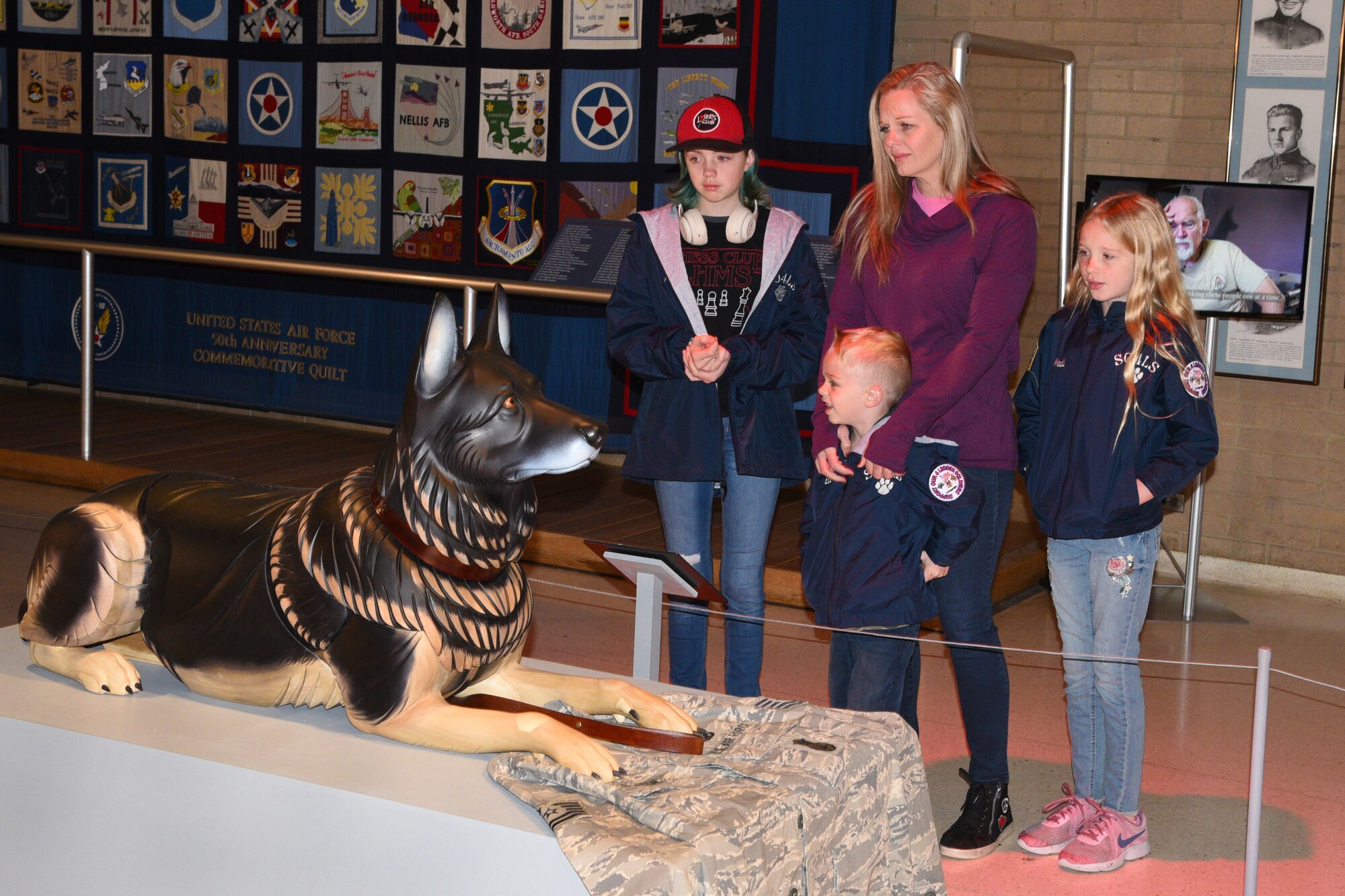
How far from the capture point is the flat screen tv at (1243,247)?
4.50 meters

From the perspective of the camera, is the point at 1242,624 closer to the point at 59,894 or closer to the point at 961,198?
the point at 961,198

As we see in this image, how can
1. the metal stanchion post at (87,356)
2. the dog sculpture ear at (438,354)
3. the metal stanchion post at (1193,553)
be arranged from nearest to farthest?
1. the dog sculpture ear at (438,354)
2. the metal stanchion post at (1193,553)
3. the metal stanchion post at (87,356)

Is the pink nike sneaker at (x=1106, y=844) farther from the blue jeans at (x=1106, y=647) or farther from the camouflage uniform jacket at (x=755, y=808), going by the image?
the camouflage uniform jacket at (x=755, y=808)

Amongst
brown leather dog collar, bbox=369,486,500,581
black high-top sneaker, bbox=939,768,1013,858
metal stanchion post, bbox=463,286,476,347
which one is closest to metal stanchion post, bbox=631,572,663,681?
black high-top sneaker, bbox=939,768,1013,858

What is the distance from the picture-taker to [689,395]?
3025mm

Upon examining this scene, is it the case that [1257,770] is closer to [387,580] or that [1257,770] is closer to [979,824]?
[979,824]

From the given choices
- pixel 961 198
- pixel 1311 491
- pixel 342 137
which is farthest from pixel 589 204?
pixel 961 198

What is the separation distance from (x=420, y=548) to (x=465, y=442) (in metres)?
0.15

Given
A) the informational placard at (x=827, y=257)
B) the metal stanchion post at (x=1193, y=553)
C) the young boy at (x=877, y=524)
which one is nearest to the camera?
the young boy at (x=877, y=524)

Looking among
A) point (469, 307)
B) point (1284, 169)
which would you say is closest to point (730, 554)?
point (469, 307)

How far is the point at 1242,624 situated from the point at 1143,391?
8.08 feet

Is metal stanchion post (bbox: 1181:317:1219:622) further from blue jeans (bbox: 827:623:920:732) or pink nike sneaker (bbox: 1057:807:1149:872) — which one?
blue jeans (bbox: 827:623:920:732)

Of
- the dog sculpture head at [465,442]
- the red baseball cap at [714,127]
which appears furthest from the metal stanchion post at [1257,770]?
the red baseball cap at [714,127]

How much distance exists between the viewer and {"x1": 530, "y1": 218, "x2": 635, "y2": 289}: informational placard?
5.08 metres
